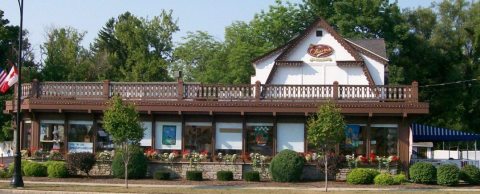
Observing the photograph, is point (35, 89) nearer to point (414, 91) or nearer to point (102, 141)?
point (102, 141)

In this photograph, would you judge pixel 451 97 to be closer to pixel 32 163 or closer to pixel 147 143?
pixel 147 143

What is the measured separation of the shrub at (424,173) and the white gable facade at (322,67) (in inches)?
353

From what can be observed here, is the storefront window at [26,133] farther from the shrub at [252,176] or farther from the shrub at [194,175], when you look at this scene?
the shrub at [252,176]

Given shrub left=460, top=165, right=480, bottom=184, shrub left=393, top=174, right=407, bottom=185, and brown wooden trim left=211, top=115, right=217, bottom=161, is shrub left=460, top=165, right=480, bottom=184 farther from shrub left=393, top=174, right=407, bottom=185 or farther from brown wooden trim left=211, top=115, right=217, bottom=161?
brown wooden trim left=211, top=115, right=217, bottom=161

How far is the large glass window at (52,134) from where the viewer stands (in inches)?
1412

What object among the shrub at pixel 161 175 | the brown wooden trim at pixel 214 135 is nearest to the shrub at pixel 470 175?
the brown wooden trim at pixel 214 135

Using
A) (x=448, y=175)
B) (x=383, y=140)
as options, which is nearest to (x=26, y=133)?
(x=383, y=140)

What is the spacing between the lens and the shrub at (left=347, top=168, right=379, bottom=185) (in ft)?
100

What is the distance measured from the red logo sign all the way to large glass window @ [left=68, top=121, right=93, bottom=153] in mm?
12528

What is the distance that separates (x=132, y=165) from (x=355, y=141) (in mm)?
10499

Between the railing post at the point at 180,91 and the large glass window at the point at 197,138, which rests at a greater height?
the railing post at the point at 180,91

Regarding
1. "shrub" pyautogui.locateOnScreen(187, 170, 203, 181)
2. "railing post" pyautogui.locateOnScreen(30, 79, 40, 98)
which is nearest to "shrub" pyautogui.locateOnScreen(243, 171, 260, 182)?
"shrub" pyautogui.locateOnScreen(187, 170, 203, 181)

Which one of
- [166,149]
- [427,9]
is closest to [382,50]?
[166,149]

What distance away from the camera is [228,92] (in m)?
34.3
